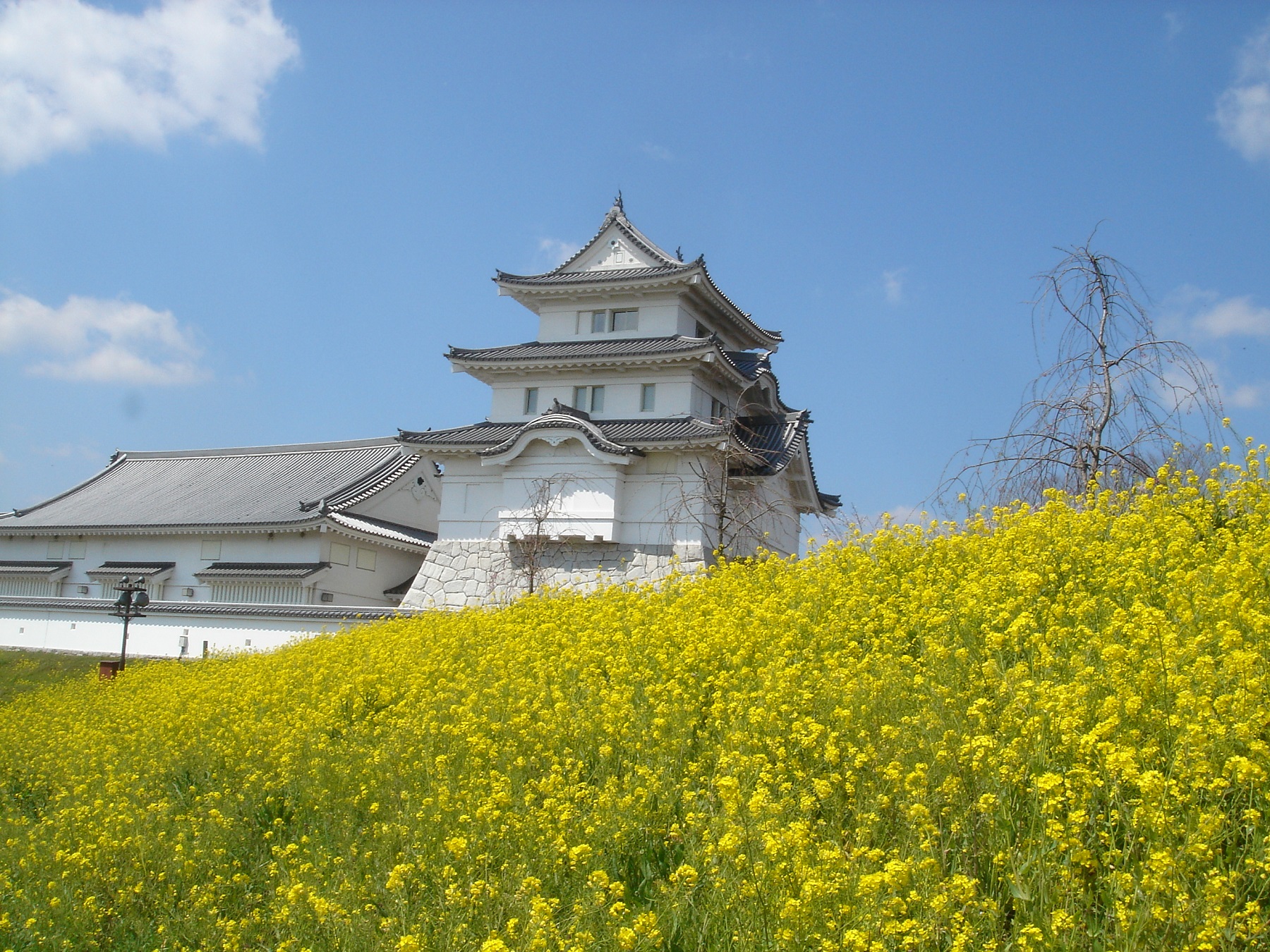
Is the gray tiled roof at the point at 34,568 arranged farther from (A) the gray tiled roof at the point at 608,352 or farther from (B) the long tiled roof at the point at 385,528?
(A) the gray tiled roof at the point at 608,352

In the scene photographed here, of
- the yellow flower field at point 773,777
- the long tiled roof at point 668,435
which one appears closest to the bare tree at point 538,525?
the long tiled roof at point 668,435

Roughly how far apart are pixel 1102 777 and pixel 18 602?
27235 millimetres

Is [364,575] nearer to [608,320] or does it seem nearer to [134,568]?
[134,568]

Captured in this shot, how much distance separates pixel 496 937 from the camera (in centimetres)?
368

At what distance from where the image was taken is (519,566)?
74.3 ft

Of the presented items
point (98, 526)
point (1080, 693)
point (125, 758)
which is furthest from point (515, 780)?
point (98, 526)

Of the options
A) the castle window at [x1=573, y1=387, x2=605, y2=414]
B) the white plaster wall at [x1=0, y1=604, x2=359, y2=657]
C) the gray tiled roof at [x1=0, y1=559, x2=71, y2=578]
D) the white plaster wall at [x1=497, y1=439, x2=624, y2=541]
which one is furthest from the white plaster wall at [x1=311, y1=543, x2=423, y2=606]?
the gray tiled roof at [x1=0, y1=559, x2=71, y2=578]

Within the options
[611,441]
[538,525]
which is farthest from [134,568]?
[611,441]

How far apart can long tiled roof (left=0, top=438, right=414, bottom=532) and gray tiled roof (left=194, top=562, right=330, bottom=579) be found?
3.48 feet

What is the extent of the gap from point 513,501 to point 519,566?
1.49m

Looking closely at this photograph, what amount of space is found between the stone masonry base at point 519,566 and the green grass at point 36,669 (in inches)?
264

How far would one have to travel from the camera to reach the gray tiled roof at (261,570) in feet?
78.8

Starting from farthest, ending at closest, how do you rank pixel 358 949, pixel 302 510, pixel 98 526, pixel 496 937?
1. pixel 98 526
2. pixel 302 510
3. pixel 358 949
4. pixel 496 937

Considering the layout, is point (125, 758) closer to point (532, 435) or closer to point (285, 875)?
point (285, 875)
